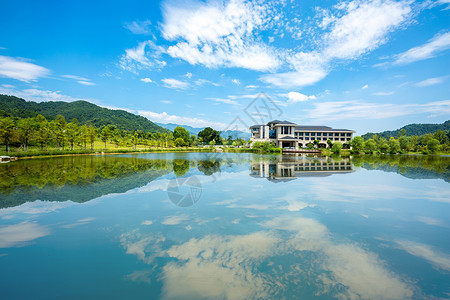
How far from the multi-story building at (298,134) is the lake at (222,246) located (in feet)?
159

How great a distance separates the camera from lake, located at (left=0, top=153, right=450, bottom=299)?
3221 millimetres

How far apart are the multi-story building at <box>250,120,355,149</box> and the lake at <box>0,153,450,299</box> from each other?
48.4 m

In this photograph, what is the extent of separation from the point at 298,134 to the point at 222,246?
59147mm

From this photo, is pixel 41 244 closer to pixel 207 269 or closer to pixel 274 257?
pixel 207 269

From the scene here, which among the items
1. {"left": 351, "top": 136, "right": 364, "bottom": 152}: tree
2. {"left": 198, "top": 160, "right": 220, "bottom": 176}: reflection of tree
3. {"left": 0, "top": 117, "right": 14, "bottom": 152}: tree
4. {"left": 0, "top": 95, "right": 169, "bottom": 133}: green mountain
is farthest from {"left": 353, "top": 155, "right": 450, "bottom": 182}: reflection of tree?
{"left": 0, "top": 95, "right": 169, "bottom": 133}: green mountain

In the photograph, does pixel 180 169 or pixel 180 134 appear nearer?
pixel 180 169

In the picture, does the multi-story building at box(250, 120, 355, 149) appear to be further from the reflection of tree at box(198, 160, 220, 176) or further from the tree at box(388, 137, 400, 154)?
the reflection of tree at box(198, 160, 220, 176)

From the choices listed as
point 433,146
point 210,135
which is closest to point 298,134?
point 433,146

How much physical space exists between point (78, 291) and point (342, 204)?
7934mm

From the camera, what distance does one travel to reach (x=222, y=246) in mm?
4465

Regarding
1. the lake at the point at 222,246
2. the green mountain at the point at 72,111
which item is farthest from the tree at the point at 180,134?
the lake at the point at 222,246

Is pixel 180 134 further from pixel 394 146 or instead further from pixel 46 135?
pixel 394 146

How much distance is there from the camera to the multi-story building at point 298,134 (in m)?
55.9

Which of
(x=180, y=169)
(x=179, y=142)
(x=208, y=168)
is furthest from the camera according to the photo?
(x=179, y=142)
